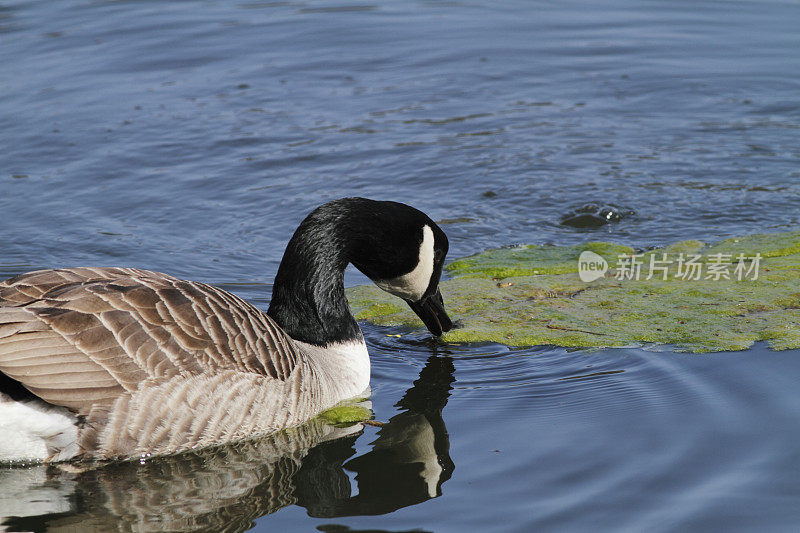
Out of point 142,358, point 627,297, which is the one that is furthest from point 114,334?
point 627,297

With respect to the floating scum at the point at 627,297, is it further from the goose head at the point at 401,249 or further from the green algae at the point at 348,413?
the green algae at the point at 348,413

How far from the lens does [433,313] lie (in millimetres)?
7652

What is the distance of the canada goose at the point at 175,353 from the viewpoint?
17.9ft

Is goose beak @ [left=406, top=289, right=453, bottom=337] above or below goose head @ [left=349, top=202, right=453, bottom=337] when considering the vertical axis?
below

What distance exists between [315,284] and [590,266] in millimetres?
3361

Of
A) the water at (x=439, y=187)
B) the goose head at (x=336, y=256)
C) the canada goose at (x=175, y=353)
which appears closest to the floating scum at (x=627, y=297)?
the water at (x=439, y=187)

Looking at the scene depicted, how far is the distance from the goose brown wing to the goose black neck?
68 cm

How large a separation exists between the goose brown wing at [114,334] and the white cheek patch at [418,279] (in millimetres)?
1364

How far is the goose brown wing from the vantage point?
5363 mm

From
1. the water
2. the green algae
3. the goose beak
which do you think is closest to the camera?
the water

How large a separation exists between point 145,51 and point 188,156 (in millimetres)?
5050

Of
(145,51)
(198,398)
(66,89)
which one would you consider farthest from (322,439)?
(145,51)

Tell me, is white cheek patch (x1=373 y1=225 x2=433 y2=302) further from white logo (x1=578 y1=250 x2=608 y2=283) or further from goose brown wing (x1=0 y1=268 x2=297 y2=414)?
white logo (x1=578 y1=250 x2=608 y2=283)

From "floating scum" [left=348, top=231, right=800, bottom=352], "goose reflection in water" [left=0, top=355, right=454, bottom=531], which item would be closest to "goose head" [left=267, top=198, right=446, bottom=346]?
"goose reflection in water" [left=0, top=355, right=454, bottom=531]
